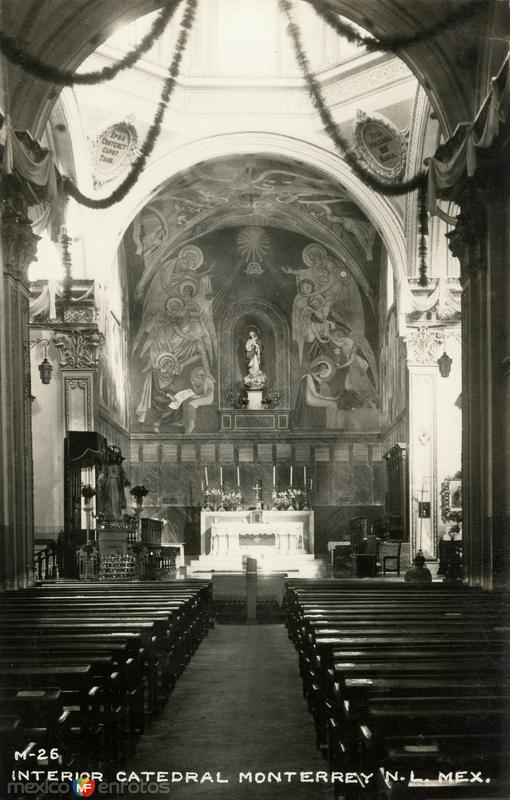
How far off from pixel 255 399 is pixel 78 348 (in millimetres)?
8028

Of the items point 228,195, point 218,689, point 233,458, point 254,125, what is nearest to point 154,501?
point 233,458

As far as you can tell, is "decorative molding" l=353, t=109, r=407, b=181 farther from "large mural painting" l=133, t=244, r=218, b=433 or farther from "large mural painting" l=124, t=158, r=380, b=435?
"large mural painting" l=133, t=244, r=218, b=433

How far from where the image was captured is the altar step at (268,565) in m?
20.5

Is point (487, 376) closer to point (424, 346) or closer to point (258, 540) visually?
point (424, 346)

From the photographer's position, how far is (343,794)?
4.48 metres

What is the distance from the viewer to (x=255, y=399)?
89.4 ft

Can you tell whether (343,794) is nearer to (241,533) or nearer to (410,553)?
(410,553)

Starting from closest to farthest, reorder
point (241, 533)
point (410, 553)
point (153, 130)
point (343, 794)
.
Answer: point (343, 794), point (153, 130), point (410, 553), point (241, 533)

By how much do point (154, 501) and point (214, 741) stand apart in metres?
20.5

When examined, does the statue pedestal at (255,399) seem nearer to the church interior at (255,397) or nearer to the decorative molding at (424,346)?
the church interior at (255,397)

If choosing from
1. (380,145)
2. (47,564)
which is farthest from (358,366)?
(47,564)

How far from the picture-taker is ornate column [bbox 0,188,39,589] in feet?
34.7

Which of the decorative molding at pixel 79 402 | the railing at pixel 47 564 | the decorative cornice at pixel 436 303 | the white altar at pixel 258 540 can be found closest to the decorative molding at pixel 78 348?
the decorative molding at pixel 79 402

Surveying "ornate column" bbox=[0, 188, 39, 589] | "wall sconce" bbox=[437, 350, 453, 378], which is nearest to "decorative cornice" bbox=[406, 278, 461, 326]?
"wall sconce" bbox=[437, 350, 453, 378]
